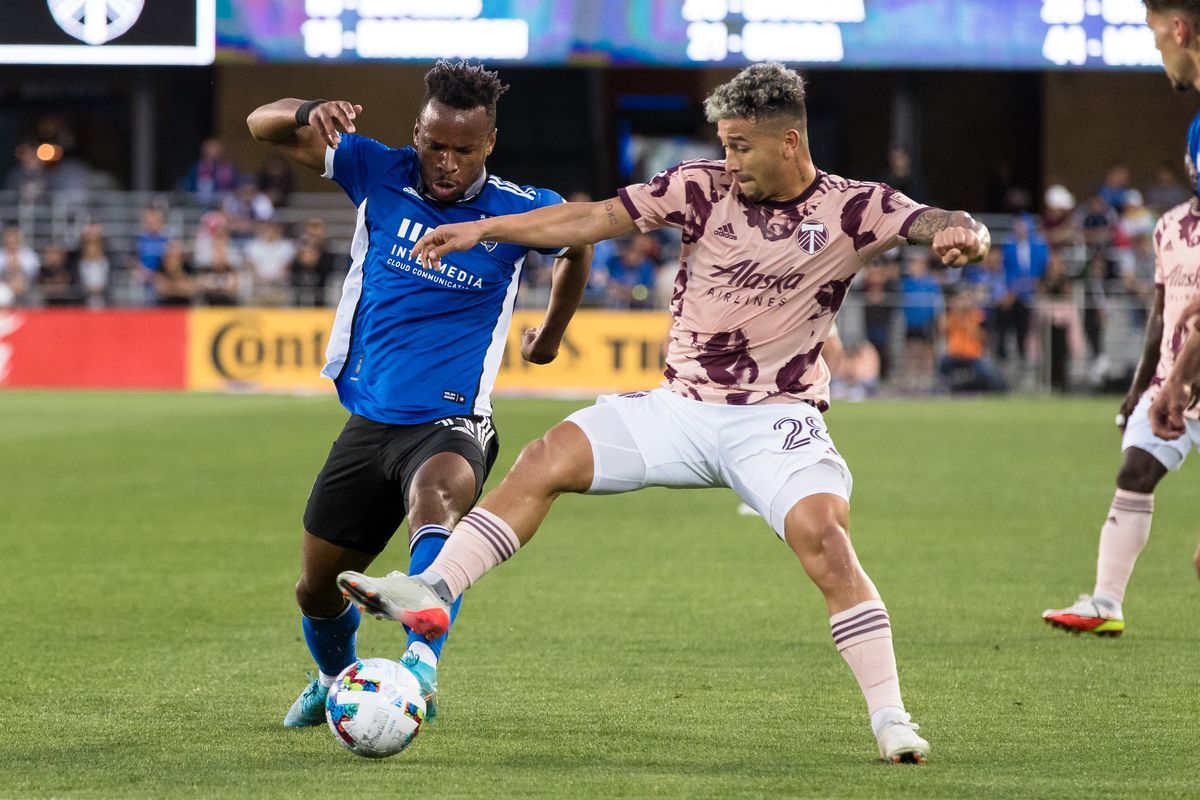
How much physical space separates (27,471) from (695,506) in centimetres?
561

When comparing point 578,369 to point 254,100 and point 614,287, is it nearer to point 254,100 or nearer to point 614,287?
point 614,287

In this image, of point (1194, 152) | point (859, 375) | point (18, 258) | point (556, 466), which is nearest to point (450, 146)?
point (556, 466)

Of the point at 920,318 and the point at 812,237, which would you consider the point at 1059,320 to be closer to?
the point at 920,318

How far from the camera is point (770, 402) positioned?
5680 mm

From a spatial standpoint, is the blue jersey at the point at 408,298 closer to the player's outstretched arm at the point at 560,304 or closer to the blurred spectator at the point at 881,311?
the player's outstretched arm at the point at 560,304

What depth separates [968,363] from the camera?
84.4ft

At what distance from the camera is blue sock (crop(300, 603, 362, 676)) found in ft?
20.7

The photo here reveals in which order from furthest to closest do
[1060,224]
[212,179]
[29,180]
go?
[29,180] < [212,179] < [1060,224]

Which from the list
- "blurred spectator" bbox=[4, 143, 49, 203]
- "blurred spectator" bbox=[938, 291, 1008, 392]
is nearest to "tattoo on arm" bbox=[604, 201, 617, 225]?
"blurred spectator" bbox=[938, 291, 1008, 392]

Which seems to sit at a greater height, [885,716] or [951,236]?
[951,236]

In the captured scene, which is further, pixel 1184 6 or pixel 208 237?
pixel 208 237

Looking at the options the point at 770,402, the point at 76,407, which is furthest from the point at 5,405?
the point at 770,402

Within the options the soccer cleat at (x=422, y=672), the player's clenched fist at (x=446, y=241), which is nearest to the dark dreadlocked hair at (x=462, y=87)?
the player's clenched fist at (x=446, y=241)

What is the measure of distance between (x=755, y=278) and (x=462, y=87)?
1.19 m
